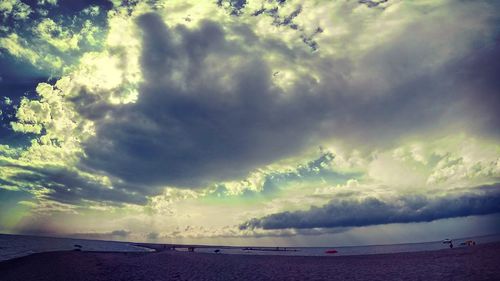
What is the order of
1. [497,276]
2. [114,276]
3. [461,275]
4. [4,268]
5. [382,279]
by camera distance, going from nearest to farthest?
1. [497,276]
2. [461,275]
3. [382,279]
4. [114,276]
5. [4,268]

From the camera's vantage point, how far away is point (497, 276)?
30.7 meters

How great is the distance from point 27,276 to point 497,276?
53.2 metres

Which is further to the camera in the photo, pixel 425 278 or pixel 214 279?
pixel 214 279

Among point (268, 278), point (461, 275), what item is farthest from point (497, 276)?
point (268, 278)

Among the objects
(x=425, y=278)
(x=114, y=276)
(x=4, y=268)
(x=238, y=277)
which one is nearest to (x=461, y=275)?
(x=425, y=278)

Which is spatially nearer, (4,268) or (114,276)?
(114,276)

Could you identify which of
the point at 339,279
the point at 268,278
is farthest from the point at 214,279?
the point at 339,279

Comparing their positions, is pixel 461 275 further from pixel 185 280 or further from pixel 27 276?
pixel 27 276

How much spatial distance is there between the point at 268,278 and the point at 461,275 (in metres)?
22.2

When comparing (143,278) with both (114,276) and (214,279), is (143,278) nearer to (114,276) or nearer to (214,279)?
(114,276)

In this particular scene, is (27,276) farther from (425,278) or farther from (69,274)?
(425,278)

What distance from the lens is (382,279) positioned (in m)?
36.6

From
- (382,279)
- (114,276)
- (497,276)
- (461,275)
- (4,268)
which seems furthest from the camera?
(4,268)

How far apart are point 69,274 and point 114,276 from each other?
626cm
